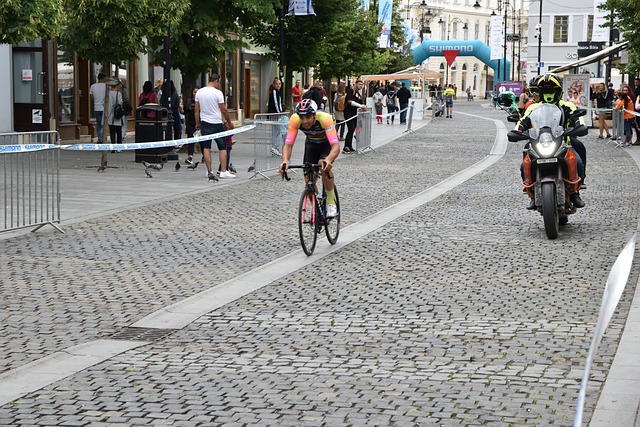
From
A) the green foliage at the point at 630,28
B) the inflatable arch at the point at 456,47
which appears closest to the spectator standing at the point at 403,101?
the green foliage at the point at 630,28

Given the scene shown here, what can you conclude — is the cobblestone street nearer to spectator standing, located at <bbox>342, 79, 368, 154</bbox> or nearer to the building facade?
spectator standing, located at <bbox>342, 79, 368, 154</bbox>

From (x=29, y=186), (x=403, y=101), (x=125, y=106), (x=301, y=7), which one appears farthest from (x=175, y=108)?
(x=403, y=101)

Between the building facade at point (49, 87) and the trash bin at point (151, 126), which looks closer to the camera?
the trash bin at point (151, 126)

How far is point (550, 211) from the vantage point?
1220 centimetres

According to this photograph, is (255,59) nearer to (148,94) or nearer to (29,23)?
(148,94)

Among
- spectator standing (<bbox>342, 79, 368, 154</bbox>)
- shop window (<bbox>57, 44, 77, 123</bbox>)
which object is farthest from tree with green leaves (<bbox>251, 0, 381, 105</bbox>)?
shop window (<bbox>57, 44, 77, 123</bbox>)

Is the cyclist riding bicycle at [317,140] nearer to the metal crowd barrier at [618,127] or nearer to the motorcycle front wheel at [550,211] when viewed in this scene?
the motorcycle front wheel at [550,211]

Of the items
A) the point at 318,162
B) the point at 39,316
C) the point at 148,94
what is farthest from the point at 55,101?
the point at 39,316

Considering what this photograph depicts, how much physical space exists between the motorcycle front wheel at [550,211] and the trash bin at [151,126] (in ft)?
36.8

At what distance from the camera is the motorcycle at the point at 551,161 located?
12523 mm

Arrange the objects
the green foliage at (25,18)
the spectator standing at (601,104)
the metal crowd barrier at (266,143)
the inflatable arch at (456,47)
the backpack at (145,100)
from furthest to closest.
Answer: the inflatable arch at (456,47) → the spectator standing at (601,104) → the backpack at (145,100) → the metal crowd barrier at (266,143) → the green foliage at (25,18)

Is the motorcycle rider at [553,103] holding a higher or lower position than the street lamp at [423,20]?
lower

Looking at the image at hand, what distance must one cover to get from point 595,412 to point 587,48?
54991mm

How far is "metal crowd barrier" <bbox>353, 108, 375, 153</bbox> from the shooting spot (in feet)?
94.3
